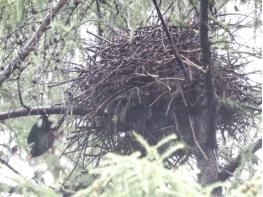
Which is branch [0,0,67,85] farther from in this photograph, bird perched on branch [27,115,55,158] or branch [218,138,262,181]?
branch [218,138,262,181]

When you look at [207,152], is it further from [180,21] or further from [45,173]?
[45,173]

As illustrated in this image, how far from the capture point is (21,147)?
199 inches

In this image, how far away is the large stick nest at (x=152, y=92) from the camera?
414 centimetres

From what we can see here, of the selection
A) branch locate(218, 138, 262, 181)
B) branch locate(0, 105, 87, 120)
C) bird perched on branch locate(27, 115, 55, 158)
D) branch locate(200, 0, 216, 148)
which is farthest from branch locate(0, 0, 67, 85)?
branch locate(218, 138, 262, 181)

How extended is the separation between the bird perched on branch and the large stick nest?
368mm

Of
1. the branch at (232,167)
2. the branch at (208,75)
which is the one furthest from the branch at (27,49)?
the branch at (232,167)

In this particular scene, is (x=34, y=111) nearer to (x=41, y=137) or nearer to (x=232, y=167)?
(x=41, y=137)

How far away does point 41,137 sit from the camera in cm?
479

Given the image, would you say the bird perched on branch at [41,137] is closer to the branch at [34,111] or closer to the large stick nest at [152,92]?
the branch at [34,111]

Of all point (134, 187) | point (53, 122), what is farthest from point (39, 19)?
point (134, 187)

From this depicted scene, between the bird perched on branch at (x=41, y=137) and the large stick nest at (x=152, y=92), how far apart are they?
1.21ft

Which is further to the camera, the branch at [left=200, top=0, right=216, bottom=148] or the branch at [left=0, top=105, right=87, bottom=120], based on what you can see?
the branch at [left=0, top=105, right=87, bottom=120]

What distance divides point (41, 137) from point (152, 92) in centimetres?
100

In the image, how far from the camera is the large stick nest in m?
4.14
